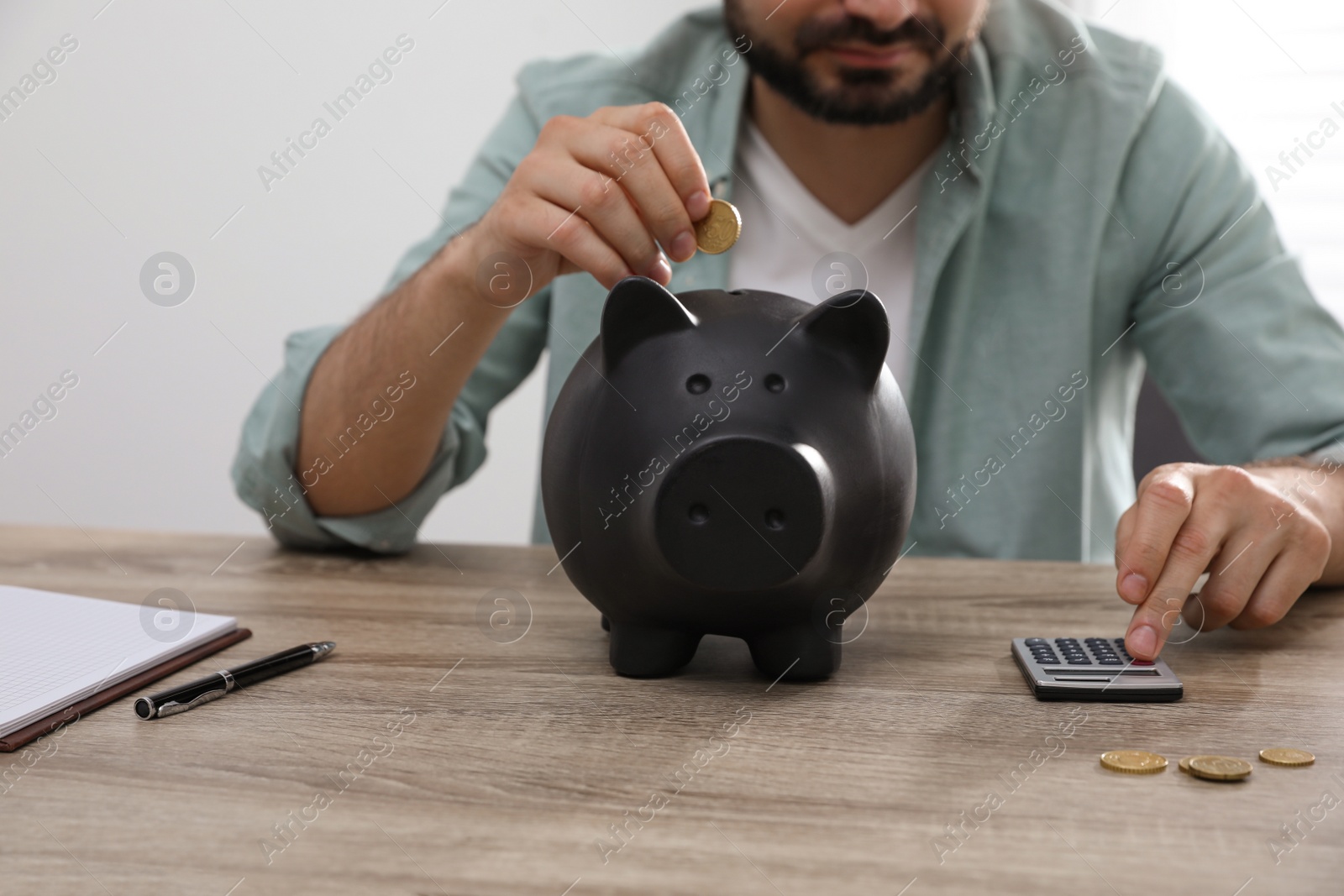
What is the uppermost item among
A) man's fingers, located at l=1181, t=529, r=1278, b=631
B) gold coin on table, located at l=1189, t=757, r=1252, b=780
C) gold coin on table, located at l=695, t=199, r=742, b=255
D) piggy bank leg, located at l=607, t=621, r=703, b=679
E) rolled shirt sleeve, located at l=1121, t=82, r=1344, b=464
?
gold coin on table, located at l=695, t=199, r=742, b=255

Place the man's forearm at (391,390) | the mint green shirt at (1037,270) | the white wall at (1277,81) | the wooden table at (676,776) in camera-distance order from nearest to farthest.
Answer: the wooden table at (676,776)
the man's forearm at (391,390)
the mint green shirt at (1037,270)
the white wall at (1277,81)

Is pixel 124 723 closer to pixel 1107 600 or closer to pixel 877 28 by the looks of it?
pixel 1107 600

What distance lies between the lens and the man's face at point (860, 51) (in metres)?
1.29

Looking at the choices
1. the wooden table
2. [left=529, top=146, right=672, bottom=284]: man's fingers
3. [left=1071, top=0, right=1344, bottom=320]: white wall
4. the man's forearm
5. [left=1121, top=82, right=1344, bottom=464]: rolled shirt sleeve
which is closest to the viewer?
the wooden table

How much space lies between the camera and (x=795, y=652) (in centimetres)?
76

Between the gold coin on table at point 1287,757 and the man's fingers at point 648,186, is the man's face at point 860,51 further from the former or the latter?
the gold coin on table at point 1287,757

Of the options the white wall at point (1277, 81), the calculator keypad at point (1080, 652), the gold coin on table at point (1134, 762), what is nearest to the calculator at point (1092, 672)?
the calculator keypad at point (1080, 652)

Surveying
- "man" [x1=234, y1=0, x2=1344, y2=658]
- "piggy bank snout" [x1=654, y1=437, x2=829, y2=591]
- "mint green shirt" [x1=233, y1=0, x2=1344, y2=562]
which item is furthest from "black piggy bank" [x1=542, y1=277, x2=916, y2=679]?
"mint green shirt" [x1=233, y1=0, x2=1344, y2=562]

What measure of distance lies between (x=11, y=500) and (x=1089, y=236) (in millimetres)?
2340

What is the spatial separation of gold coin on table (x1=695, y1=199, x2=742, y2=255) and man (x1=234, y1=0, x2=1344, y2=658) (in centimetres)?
35

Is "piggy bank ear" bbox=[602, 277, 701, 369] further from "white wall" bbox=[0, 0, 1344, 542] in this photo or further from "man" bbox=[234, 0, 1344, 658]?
"white wall" bbox=[0, 0, 1344, 542]

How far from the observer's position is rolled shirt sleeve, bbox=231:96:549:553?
1.19 meters

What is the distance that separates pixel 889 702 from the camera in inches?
28.7

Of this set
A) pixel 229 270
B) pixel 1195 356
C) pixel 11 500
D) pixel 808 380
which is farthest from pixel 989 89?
pixel 11 500
